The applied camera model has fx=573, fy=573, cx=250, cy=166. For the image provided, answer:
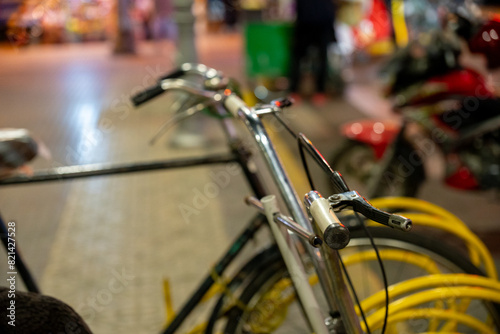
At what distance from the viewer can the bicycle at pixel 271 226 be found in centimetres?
120

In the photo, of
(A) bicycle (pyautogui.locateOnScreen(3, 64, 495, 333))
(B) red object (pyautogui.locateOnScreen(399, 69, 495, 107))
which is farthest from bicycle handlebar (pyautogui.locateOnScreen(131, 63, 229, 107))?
(B) red object (pyautogui.locateOnScreen(399, 69, 495, 107))

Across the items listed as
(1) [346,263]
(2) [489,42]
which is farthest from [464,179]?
(1) [346,263]

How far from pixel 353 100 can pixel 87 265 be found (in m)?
5.94

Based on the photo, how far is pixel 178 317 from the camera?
216cm

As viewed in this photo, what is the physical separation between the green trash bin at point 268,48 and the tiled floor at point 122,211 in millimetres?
1065

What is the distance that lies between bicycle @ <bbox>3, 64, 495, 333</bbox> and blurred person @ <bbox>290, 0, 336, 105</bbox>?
6185 millimetres

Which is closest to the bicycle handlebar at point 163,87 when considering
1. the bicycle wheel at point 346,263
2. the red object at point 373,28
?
the bicycle wheel at point 346,263

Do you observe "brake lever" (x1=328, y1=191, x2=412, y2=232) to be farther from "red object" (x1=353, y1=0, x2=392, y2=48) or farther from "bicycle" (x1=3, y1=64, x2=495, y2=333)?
"red object" (x1=353, y1=0, x2=392, y2=48)

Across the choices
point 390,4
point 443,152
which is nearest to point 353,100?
point 390,4

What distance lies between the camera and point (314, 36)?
27.7 feet

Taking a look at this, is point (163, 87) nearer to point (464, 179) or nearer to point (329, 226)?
point (329, 226)

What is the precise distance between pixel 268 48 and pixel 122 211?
4.94 meters

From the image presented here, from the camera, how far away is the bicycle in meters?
1.20

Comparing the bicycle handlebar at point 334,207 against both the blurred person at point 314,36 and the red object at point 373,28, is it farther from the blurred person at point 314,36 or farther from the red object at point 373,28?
the red object at point 373,28
